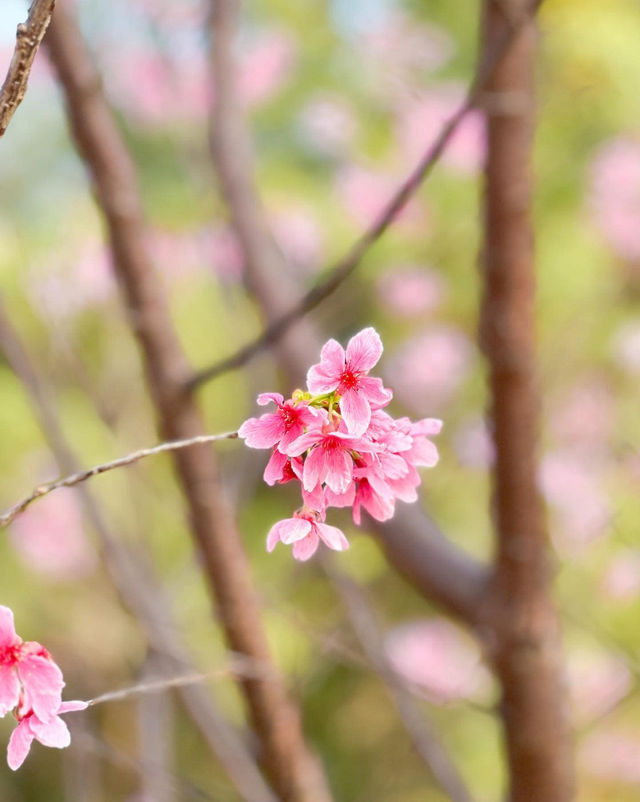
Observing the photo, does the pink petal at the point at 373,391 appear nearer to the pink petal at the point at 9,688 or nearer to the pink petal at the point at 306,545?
the pink petal at the point at 306,545

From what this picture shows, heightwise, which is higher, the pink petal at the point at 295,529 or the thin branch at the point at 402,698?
the thin branch at the point at 402,698

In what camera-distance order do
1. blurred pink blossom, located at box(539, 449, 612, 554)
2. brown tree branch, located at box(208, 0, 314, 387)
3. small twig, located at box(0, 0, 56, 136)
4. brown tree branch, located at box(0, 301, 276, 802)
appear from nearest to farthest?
small twig, located at box(0, 0, 56, 136)
brown tree branch, located at box(0, 301, 276, 802)
brown tree branch, located at box(208, 0, 314, 387)
blurred pink blossom, located at box(539, 449, 612, 554)

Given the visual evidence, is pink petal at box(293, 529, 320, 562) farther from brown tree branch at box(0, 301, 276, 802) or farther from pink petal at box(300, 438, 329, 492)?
brown tree branch at box(0, 301, 276, 802)

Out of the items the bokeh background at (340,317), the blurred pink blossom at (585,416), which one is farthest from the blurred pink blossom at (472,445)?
the blurred pink blossom at (585,416)

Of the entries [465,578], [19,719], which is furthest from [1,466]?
[19,719]

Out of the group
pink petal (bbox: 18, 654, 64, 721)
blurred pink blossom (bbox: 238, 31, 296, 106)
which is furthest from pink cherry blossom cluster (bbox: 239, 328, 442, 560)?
blurred pink blossom (bbox: 238, 31, 296, 106)

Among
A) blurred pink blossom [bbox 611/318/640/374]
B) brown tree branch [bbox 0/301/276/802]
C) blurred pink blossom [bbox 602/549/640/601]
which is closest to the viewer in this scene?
brown tree branch [bbox 0/301/276/802]

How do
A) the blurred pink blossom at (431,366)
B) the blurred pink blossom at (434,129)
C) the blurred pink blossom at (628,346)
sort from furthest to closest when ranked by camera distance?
the blurred pink blossom at (431,366)
the blurred pink blossom at (434,129)
the blurred pink blossom at (628,346)

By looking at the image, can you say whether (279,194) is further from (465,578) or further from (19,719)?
(19,719)
